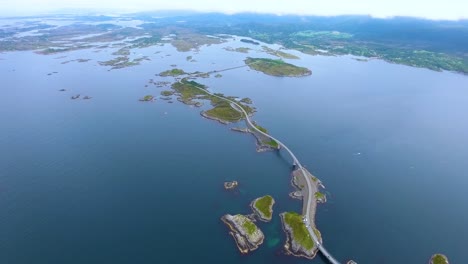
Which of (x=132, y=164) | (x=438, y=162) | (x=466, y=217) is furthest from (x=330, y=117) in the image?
(x=132, y=164)

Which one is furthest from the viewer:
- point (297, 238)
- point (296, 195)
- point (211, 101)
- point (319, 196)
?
point (211, 101)

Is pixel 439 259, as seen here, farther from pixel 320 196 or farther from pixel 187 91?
pixel 187 91

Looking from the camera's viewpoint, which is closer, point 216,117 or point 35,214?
point 35,214

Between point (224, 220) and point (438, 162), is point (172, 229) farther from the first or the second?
point (438, 162)

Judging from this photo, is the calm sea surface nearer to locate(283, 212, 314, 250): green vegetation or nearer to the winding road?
the winding road

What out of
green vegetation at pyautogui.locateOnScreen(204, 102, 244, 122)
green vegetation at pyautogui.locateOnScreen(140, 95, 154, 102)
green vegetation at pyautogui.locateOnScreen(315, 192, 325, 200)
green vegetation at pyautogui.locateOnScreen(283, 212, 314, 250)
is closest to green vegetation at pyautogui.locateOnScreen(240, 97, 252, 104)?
green vegetation at pyautogui.locateOnScreen(204, 102, 244, 122)

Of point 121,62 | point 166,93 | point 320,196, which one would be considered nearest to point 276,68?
point 166,93
